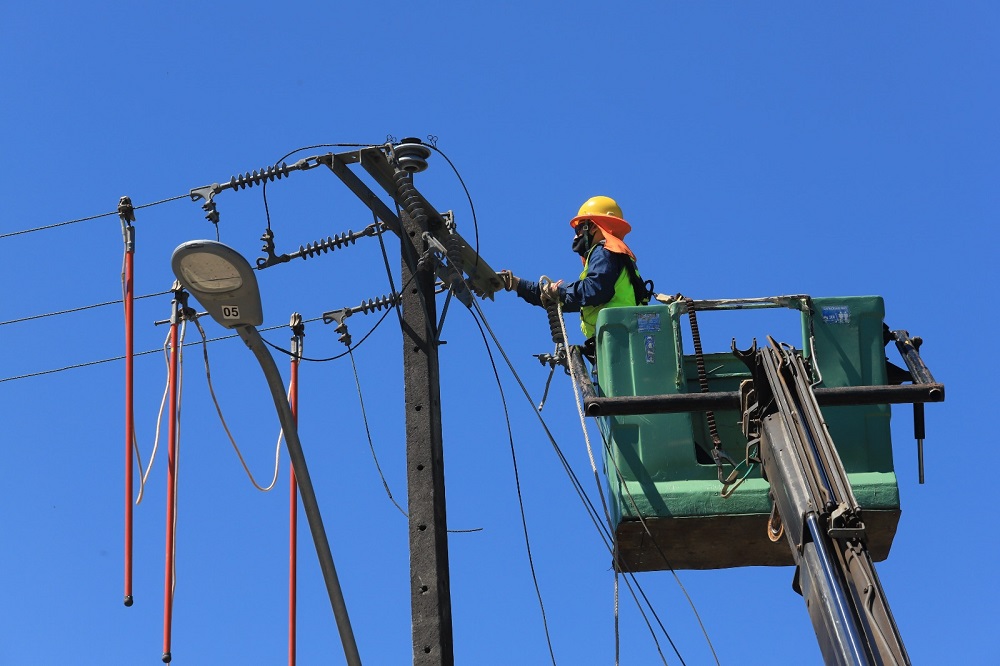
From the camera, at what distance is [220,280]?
8312mm

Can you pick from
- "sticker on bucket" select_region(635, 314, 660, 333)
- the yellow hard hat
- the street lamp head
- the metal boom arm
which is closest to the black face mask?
the yellow hard hat

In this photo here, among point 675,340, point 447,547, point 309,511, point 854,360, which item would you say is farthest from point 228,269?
point 854,360

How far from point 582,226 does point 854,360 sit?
2.69 m

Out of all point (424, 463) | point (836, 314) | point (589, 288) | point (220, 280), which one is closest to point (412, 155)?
point (424, 463)

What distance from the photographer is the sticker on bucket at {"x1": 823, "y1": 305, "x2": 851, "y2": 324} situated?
11008 mm

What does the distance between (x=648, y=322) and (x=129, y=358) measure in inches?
130

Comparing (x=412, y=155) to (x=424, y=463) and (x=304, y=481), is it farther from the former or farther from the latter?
(x=304, y=481)

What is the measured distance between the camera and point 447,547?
906 centimetres

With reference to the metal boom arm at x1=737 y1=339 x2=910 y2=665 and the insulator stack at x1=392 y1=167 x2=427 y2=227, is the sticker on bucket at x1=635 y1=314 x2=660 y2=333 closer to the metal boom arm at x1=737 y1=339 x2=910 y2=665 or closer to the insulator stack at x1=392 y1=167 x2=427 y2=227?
the insulator stack at x1=392 y1=167 x2=427 y2=227

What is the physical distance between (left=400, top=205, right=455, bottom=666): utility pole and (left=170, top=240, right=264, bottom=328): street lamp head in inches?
49.9

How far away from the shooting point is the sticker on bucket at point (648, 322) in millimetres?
11047

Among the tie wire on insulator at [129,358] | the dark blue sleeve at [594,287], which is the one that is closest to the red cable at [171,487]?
the tie wire on insulator at [129,358]

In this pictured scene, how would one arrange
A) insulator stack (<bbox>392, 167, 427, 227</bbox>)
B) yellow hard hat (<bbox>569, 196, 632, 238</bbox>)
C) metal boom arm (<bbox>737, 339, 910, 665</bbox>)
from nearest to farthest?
metal boom arm (<bbox>737, 339, 910, 665</bbox>) → insulator stack (<bbox>392, 167, 427, 227</bbox>) → yellow hard hat (<bbox>569, 196, 632, 238</bbox>)

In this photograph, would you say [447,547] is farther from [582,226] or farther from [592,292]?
[582,226]
